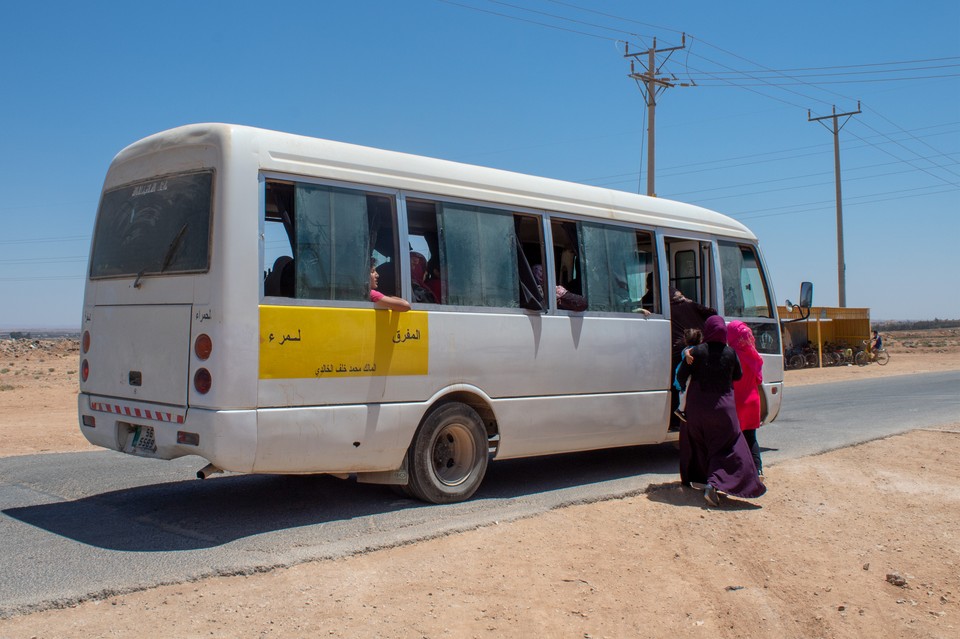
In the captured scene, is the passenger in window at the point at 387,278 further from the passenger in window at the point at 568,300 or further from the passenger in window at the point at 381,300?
the passenger in window at the point at 568,300

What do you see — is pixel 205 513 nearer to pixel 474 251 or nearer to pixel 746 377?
pixel 474 251

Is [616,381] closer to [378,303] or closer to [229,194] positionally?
[378,303]

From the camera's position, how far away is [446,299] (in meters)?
7.35

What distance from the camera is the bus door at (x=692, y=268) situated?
397 inches

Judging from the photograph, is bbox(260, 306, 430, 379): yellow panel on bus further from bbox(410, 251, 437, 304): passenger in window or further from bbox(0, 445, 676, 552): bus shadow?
bbox(0, 445, 676, 552): bus shadow

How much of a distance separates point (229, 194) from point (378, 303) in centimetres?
136

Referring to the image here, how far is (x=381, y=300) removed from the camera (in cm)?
676

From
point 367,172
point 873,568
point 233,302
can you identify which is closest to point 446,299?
point 367,172

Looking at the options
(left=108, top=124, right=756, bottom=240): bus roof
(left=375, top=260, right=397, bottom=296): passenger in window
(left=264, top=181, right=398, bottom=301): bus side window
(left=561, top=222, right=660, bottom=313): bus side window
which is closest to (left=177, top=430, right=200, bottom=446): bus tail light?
(left=264, top=181, right=398, bottom=301): bus side window

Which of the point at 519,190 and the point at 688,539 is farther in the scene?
the point at 519,190

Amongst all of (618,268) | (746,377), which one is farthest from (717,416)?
(618,268)

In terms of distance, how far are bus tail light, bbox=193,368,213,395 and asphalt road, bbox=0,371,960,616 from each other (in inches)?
40.3

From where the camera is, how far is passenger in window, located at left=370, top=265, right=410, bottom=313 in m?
6.76

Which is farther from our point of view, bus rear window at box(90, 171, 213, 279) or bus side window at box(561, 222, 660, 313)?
bus side window at box(561, 222, 660, 313)
